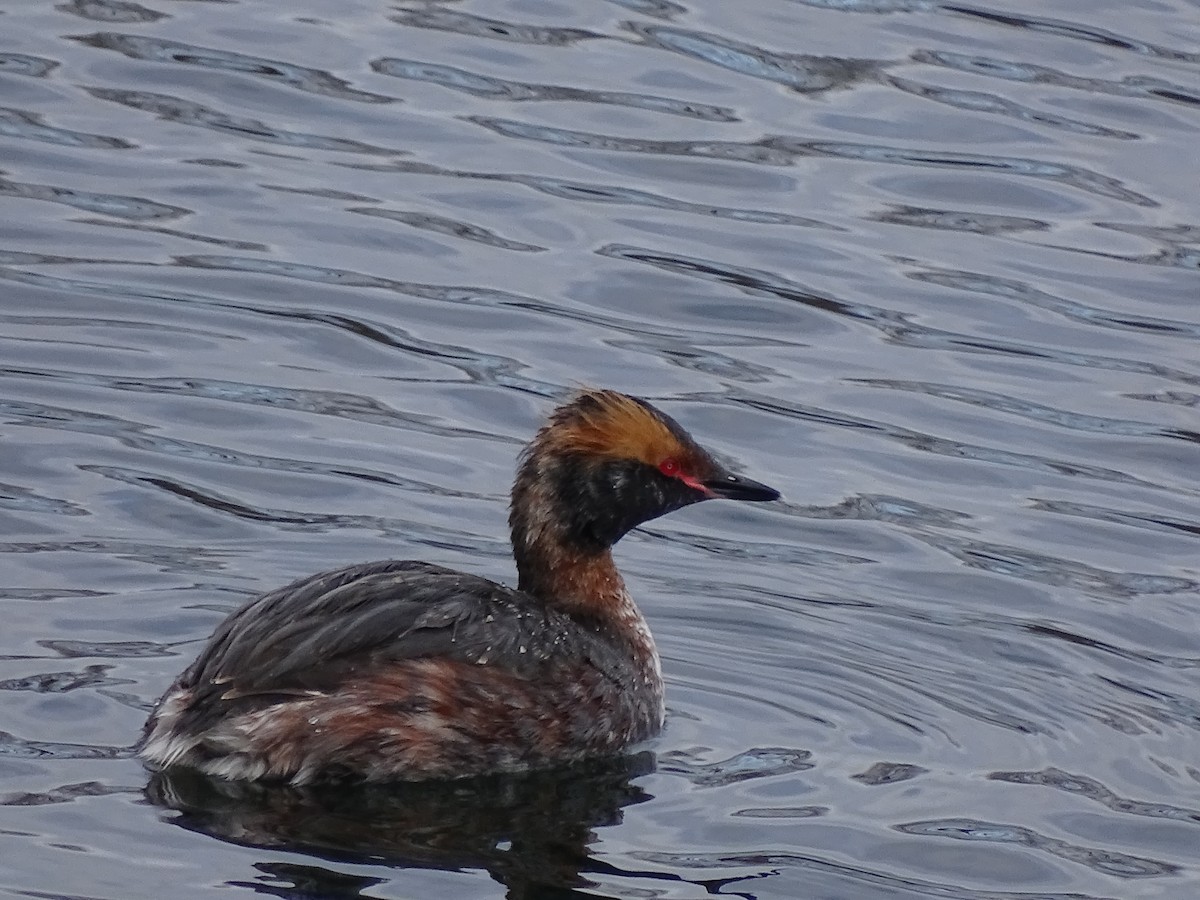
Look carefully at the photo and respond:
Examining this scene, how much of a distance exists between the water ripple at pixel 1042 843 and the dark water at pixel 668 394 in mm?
16

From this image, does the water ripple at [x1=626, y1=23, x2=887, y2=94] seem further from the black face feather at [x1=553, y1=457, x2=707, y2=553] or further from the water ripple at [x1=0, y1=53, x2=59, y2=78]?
the black face feather at [x1=553, y1=457, x2=707, y2=553]

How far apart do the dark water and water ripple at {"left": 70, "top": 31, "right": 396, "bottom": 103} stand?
0.03 meters

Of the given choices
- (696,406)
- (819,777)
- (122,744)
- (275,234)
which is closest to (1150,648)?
(819,777)

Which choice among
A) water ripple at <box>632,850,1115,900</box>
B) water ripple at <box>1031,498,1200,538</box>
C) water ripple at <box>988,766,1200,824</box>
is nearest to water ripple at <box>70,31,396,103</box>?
water ripple at <box>1031,498,1200,538</box>

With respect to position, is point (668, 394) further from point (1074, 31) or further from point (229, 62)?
point (1074, 31)

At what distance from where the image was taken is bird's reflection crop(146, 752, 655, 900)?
23.8 ft

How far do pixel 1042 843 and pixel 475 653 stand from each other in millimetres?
1732

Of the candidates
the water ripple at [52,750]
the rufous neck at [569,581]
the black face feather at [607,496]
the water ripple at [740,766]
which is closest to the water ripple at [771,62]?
the black face feather at [607,496]

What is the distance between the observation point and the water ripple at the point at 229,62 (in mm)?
14898

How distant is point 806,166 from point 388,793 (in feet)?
23.4

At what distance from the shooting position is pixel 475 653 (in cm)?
816

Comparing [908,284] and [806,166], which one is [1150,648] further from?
[806,166]

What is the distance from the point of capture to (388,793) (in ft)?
26.0

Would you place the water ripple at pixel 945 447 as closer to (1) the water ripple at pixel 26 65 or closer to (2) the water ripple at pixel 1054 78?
(2) the water ripple at pixel 1054 78
